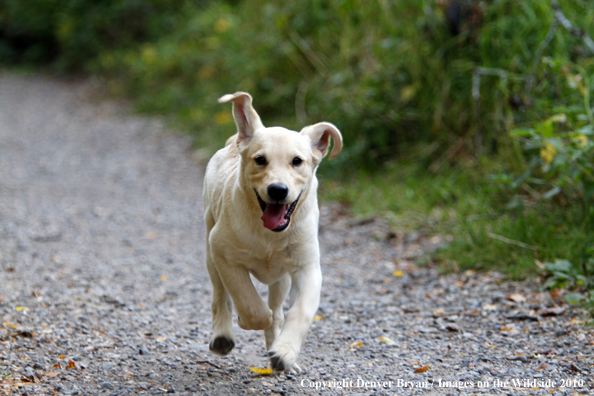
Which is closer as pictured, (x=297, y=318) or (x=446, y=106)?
(x=297, y=318)

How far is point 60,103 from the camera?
51.6 ft

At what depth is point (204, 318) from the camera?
16.2 ft

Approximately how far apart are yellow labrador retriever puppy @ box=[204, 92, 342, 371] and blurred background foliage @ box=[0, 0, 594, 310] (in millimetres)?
2260

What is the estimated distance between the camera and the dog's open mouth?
134 inches

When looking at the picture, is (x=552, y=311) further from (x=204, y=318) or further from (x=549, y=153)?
(x=204, y=318)

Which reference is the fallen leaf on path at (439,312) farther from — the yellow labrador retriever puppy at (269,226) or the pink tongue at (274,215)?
the pink tongue at (274,215)

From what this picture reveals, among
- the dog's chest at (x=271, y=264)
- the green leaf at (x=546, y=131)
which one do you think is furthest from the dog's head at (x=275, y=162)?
the green leaf at (x=546, y=131)

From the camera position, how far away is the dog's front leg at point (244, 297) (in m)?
3.58

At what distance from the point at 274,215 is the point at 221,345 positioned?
0.89m

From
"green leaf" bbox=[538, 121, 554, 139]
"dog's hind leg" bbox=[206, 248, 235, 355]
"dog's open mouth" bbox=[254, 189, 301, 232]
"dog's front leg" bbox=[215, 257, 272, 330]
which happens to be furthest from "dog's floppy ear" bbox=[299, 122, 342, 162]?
"green leaf" bbox=[538, 121, 554, 139]

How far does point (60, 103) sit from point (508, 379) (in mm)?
14153

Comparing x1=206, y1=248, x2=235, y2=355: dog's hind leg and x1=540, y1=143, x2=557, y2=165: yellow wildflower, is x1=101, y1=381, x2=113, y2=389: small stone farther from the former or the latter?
x1=540, y1=143, x2=557, y2=165: yellow wildflower

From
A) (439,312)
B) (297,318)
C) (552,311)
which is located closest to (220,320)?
(297,318)

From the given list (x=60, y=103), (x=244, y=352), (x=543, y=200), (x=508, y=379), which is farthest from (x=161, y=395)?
(x=60, y=103)
